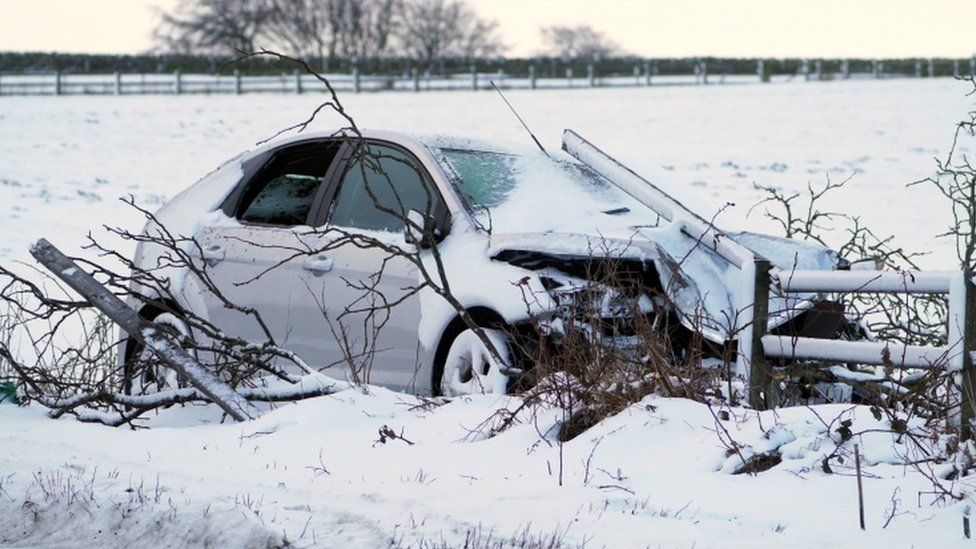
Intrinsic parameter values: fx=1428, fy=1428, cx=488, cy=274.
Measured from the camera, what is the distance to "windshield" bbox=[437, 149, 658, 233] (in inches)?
274

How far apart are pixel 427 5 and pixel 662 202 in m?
75.3

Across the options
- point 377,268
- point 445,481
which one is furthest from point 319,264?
point 445,481

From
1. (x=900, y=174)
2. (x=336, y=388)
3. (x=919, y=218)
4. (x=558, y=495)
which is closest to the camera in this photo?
(x=558, y=495)

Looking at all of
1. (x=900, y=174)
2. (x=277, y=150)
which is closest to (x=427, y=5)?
(x=900, y=174)

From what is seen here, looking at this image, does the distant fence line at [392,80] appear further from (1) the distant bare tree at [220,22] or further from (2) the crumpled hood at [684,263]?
(2) the crumpled hood at [684,263]

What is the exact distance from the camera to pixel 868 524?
15.9 feet

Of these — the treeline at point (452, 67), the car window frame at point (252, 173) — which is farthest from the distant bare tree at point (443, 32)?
the car window frame at point (252, 173)

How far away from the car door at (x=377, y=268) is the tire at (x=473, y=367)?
0.17 m

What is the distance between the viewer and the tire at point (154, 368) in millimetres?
7344

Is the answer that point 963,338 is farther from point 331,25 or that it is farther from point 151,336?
point 331,25

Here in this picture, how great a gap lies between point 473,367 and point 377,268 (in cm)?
84

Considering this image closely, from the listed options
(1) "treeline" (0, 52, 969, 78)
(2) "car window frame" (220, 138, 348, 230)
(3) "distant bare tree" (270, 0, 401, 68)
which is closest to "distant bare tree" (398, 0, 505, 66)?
(3) "distant bare tree" (270, 0, 401, 68)

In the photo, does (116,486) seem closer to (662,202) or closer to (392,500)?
(392,500)

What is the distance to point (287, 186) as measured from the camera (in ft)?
26.5
